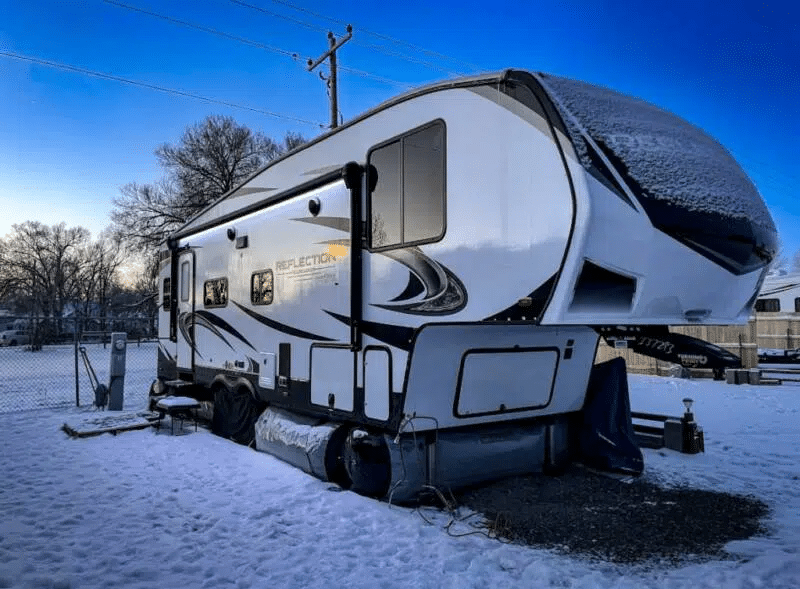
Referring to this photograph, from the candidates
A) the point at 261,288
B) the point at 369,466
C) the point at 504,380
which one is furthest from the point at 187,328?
the point at 504,380

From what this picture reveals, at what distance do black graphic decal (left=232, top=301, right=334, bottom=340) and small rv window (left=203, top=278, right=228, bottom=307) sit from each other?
0.44 m

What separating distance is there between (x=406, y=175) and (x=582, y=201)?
1.82 m

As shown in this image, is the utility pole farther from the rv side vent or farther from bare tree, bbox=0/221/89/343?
bare tree, bbox=0/221/89/343

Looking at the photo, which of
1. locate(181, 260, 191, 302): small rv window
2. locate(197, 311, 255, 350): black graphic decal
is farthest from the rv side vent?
locate(181, 260, 191, 302): small rv window

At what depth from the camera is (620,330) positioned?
509cm

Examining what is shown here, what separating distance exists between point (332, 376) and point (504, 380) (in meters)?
1.67

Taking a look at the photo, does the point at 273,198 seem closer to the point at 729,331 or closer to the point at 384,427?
the point at 384,427

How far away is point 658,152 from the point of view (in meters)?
4.09

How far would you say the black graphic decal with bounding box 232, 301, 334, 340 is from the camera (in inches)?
239

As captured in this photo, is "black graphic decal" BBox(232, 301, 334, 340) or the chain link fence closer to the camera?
"black graphic decal" BBox(232, 301, 334, 340)

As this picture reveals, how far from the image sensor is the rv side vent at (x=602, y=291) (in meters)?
3.80

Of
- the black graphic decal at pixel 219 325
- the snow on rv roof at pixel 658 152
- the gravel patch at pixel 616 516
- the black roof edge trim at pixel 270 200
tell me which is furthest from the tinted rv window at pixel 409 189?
the black graphic decal at pixel 219 325

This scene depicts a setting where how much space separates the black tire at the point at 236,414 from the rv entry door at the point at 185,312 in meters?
1.19

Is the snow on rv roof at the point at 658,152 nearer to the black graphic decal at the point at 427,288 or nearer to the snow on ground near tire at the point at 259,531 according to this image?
the black graphic decal at the point at 427,288
